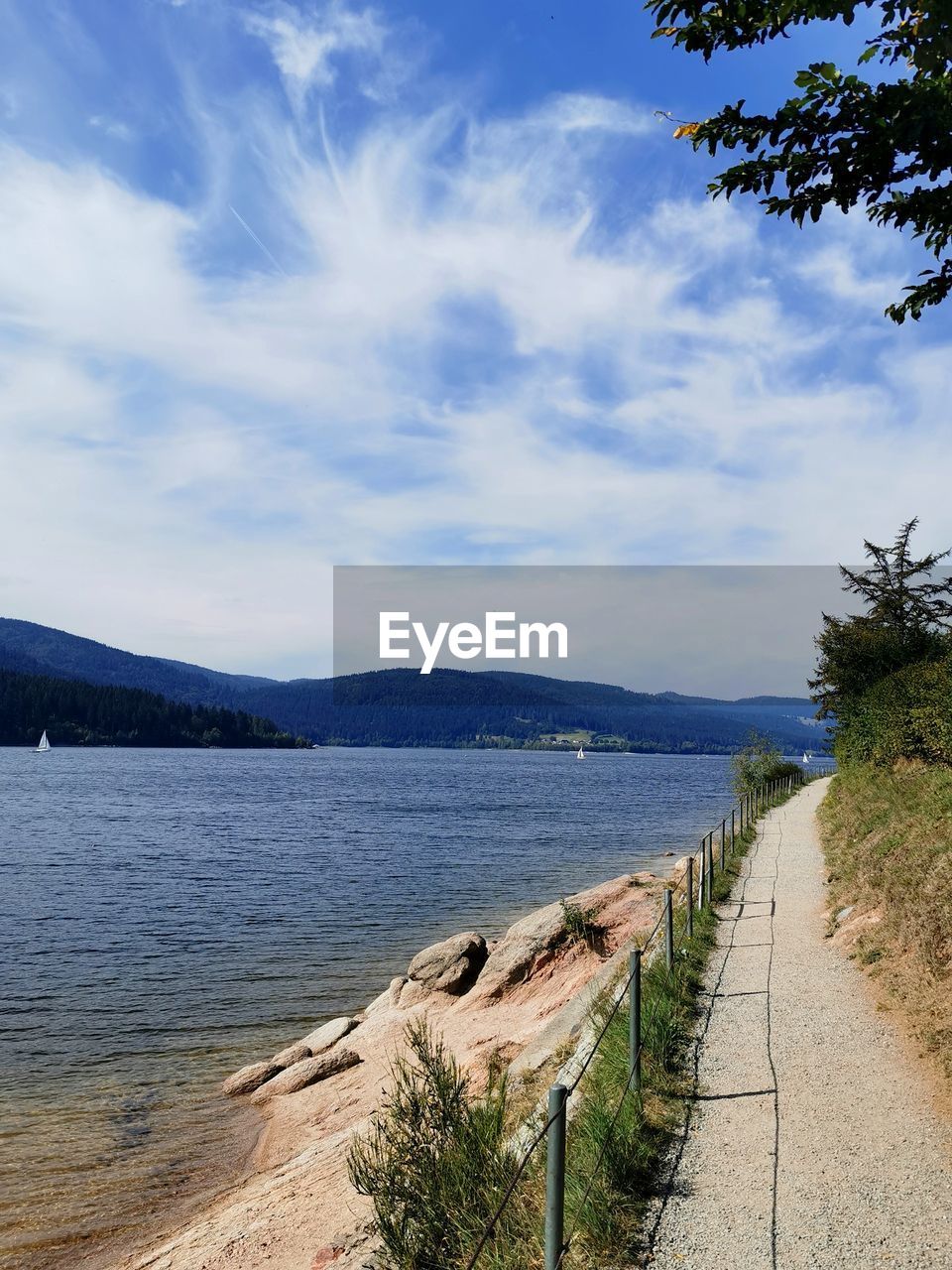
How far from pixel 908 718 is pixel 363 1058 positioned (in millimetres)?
17335

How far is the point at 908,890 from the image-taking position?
13.2 m

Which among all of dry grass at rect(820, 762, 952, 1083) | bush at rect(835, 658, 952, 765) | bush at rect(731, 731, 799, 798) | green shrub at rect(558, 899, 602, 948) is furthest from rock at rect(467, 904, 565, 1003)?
bush at rect(731, 731, 799, 798)

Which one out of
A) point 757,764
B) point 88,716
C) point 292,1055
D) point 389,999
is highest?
point 88,716

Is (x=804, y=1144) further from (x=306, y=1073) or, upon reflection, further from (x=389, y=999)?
(x=389, y=999)

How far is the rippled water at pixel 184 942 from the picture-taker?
1265cm

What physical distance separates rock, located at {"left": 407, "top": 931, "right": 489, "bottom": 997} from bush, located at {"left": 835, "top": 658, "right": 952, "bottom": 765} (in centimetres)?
1140

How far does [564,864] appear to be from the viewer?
38.7m

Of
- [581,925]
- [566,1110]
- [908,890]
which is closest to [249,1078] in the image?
[581,925]

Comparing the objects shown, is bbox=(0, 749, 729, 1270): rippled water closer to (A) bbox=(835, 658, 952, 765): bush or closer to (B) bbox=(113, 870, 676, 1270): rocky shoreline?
(B) bbox=(113, 870, 676, 1270): rocky shoreline

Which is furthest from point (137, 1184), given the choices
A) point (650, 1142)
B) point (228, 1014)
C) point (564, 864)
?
point (564, 864)

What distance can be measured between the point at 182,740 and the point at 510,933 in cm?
18456

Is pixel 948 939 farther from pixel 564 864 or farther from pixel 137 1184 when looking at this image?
pixel 564 864

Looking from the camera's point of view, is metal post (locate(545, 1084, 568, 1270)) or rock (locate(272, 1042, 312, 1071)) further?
rock (locate(272, 1042, 312, 1071))

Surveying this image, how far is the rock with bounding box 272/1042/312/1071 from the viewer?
51.2 feet
